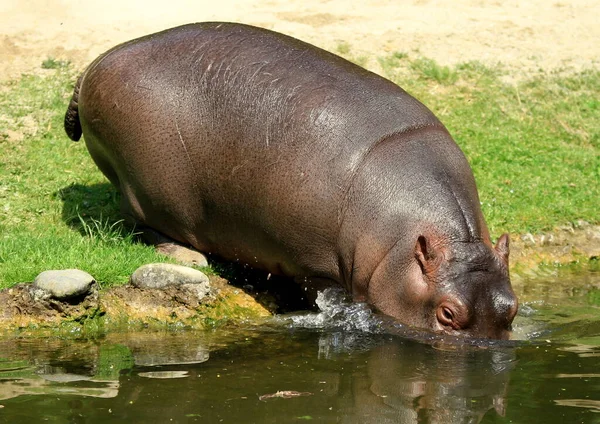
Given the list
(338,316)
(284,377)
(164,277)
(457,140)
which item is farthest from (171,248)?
(457,140)

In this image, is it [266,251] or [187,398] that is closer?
[187,398]

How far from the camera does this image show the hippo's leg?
8.14m

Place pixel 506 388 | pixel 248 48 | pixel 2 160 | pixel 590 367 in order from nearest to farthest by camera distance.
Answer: pixel 506 388
pixel 590 367
pixel 248 48
pixel 2 160

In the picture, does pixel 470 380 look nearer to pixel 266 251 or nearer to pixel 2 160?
pixel 266 251

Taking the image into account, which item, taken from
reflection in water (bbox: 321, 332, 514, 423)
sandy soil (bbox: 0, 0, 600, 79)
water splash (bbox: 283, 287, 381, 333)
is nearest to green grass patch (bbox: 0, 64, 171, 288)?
sandy soil (bbox: 0, 0, 600, 79)

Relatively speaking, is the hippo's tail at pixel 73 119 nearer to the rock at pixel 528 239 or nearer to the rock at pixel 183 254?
the rock at pixel 183 254

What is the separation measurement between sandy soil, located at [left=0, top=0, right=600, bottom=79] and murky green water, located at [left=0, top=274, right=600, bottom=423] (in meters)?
6.22

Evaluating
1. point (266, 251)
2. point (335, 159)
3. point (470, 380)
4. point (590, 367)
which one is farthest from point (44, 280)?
Result: point (590, 367)

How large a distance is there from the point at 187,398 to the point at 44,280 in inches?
75.7

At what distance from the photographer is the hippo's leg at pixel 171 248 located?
8.14 meters

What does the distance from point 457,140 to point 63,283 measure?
5.40 m

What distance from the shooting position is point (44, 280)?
6.92 meters

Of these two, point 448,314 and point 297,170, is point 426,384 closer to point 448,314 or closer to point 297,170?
point 448,314

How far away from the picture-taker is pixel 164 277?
7.31 meters
